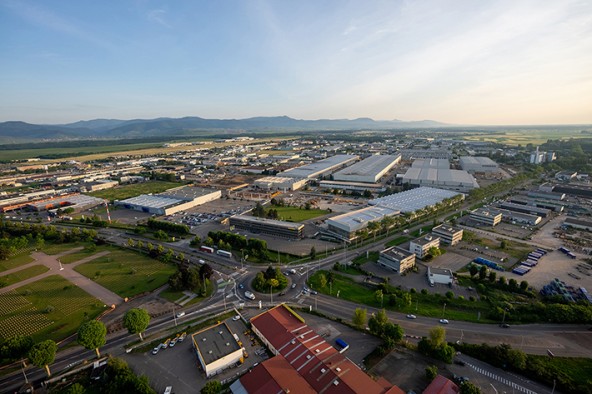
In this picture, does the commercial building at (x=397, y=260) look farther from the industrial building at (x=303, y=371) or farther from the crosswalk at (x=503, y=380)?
the industrial building at (x=303, y=371)

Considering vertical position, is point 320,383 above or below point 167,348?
above

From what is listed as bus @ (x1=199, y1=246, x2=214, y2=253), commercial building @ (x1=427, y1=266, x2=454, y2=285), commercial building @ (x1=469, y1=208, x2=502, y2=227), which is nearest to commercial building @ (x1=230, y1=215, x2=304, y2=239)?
bus @ (x1=199, y1=246, x2=214, y2=253)

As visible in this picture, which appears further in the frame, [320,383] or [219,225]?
[219,225]

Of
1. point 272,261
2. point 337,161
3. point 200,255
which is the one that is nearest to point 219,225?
point 200,255

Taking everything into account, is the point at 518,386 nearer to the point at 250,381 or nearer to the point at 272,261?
the point at 250,381

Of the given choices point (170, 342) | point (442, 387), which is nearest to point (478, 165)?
point (442, 387)

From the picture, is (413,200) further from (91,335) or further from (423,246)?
(91,335)

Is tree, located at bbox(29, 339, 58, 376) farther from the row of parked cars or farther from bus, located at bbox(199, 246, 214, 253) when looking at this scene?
bus, located at bbox(199, 246, 214, 253)

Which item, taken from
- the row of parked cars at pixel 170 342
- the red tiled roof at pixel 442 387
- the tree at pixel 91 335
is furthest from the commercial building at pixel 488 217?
the tree at pixel 91 335
